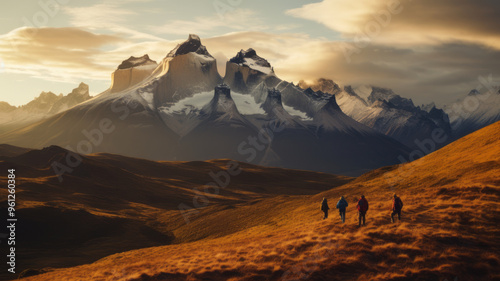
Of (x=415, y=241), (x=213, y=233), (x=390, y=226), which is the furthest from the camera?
(x=213, y=233)

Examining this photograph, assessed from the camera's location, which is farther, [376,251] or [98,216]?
[98,216]

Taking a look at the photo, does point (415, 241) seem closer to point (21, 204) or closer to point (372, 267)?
point (372, 267)

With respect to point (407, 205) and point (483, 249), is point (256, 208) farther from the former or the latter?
point (483, 249)

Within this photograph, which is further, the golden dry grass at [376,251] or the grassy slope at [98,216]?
the grassy slope at [98,216]

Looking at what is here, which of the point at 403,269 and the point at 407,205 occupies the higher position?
the point at 407,205

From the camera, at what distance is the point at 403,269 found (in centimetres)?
3822

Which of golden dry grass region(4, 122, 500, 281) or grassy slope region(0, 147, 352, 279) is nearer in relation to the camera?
golden dry grass region(4, 122, 500, 281)

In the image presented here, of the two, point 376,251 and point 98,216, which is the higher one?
point 376,251

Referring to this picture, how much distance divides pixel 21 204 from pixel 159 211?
1512 inches

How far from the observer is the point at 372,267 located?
39.2 meters

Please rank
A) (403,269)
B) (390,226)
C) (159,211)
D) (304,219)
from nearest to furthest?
(403,269) → (390,226) → (304,219) → (159,211)

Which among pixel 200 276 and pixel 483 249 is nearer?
pixel 483 249

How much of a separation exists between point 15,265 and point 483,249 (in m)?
66.7

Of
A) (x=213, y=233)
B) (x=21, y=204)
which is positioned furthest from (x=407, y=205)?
(x=21, y=204)
